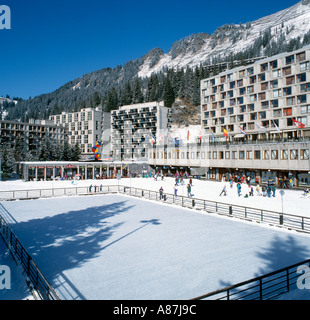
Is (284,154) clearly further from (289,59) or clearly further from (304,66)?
(289,59)

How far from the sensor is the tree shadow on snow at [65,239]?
10.4 metres

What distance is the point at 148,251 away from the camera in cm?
1274

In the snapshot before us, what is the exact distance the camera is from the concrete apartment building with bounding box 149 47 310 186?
4125 centimetres

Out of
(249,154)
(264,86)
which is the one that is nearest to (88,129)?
(264,86)

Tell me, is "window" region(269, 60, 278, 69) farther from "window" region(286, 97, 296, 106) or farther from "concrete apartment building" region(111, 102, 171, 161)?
"concrete apartment building" region(111, 102, 171, 161)

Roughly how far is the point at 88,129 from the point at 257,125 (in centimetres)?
8735

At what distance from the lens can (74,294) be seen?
8625mm

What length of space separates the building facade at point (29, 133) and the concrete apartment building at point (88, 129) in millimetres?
5418

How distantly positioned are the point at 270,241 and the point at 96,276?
9.79 m

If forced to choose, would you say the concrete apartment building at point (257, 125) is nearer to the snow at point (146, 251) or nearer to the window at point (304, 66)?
the window at point (304, 66)

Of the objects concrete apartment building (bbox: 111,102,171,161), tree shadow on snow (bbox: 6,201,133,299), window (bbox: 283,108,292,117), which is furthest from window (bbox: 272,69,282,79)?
concrete apartment building (bbox: 111,102,171,161)
